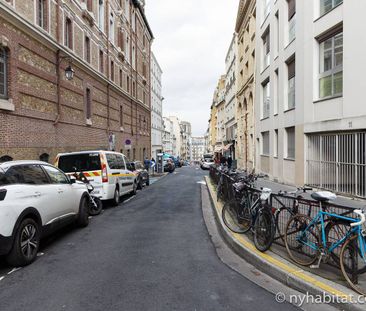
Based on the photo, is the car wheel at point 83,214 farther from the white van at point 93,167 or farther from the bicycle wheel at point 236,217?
the bicycle wheel at point 236,217

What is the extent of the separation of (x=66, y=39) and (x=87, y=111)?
4368 millimetres

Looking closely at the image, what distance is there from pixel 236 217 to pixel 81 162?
5678mm

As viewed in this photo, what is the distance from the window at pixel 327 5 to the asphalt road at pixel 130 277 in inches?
386

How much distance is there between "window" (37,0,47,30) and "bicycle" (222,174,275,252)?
1085 centimetres

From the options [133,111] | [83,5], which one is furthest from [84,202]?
[133,111]

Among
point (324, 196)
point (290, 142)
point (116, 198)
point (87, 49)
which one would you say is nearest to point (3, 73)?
point (116, 198)

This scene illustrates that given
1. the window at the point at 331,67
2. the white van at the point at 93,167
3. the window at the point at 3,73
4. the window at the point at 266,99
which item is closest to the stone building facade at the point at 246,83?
the window at the point at 266,99

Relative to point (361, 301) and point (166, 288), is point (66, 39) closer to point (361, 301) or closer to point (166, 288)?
point (166, 288)

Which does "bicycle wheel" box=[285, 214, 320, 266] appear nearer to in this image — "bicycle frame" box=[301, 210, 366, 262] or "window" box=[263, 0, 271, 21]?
"bicycle frame" box=[301, 210, 366, 262]

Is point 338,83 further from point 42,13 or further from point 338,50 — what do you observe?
point 42,13

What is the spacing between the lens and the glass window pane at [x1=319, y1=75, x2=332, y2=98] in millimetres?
12141

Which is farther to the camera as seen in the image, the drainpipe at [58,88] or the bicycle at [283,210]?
the drainpipe at [58,88]

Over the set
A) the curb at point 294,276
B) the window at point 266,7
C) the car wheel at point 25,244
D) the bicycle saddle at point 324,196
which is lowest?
the curb at point 294,276

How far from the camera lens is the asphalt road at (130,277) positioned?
3.70 m
